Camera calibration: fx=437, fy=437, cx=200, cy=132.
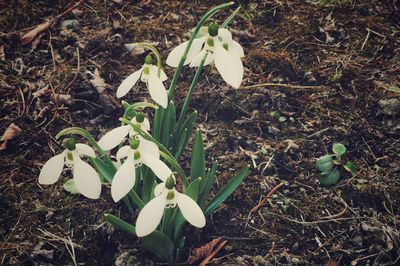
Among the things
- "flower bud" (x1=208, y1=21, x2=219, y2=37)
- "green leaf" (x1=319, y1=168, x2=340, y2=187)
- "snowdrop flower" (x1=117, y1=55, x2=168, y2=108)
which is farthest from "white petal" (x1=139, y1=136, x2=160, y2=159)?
"green leaf" (x1=319, y1=168, x2=340, y2=187)

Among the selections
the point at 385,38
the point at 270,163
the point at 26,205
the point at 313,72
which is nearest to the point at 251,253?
the point at 270,163

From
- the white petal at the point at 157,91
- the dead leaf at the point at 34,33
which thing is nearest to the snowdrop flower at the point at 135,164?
the white petal at the point at 157,91

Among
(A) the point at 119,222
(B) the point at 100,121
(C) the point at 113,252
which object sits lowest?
(C) the point at 113,252

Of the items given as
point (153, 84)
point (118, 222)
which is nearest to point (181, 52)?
point (153, 84)

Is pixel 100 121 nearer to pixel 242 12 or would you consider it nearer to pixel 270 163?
pixel 270 163

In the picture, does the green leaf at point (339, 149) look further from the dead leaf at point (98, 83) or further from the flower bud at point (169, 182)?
the dead leaf at point (98, 83)

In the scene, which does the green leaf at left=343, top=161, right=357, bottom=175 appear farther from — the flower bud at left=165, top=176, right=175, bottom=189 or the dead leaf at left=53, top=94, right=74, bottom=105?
the dead leaf at left=53, top=94, right=74, bottom=105
